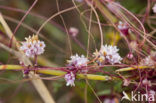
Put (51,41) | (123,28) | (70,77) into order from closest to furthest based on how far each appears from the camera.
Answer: (70,77) → (123,28) → (51,41)

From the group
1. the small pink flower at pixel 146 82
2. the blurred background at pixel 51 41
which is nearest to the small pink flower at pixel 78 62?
the small pink flower at pixel 146 82

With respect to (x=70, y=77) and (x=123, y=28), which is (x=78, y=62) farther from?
(x=123, y=28)

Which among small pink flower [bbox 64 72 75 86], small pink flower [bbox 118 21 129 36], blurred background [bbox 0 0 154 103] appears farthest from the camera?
blurred background [bbox 0 0 154 103]

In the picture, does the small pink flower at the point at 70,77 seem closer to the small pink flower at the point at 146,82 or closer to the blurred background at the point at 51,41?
the small pink flower at the point at 146,82

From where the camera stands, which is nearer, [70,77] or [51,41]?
[70,77]

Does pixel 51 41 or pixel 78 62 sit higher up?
pixel 51 41

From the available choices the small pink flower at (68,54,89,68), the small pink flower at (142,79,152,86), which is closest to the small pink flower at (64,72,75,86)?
the small pink flower at (68,54,89,68)

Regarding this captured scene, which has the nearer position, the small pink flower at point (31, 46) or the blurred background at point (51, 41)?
the small pink flower at point (31, 46)

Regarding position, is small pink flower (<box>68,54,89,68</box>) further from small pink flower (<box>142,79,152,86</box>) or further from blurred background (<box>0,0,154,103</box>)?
blurred background (<box>0,0,154,103</box>)

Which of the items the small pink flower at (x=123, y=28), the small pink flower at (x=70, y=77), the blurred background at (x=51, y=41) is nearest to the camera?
the small pink flower at (x=70, y=77)

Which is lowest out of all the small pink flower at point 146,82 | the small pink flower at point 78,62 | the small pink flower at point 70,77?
the small pink flower at point 146,82

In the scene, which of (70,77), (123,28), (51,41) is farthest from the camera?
(51,41)

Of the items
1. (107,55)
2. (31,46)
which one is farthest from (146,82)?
(31,46)
